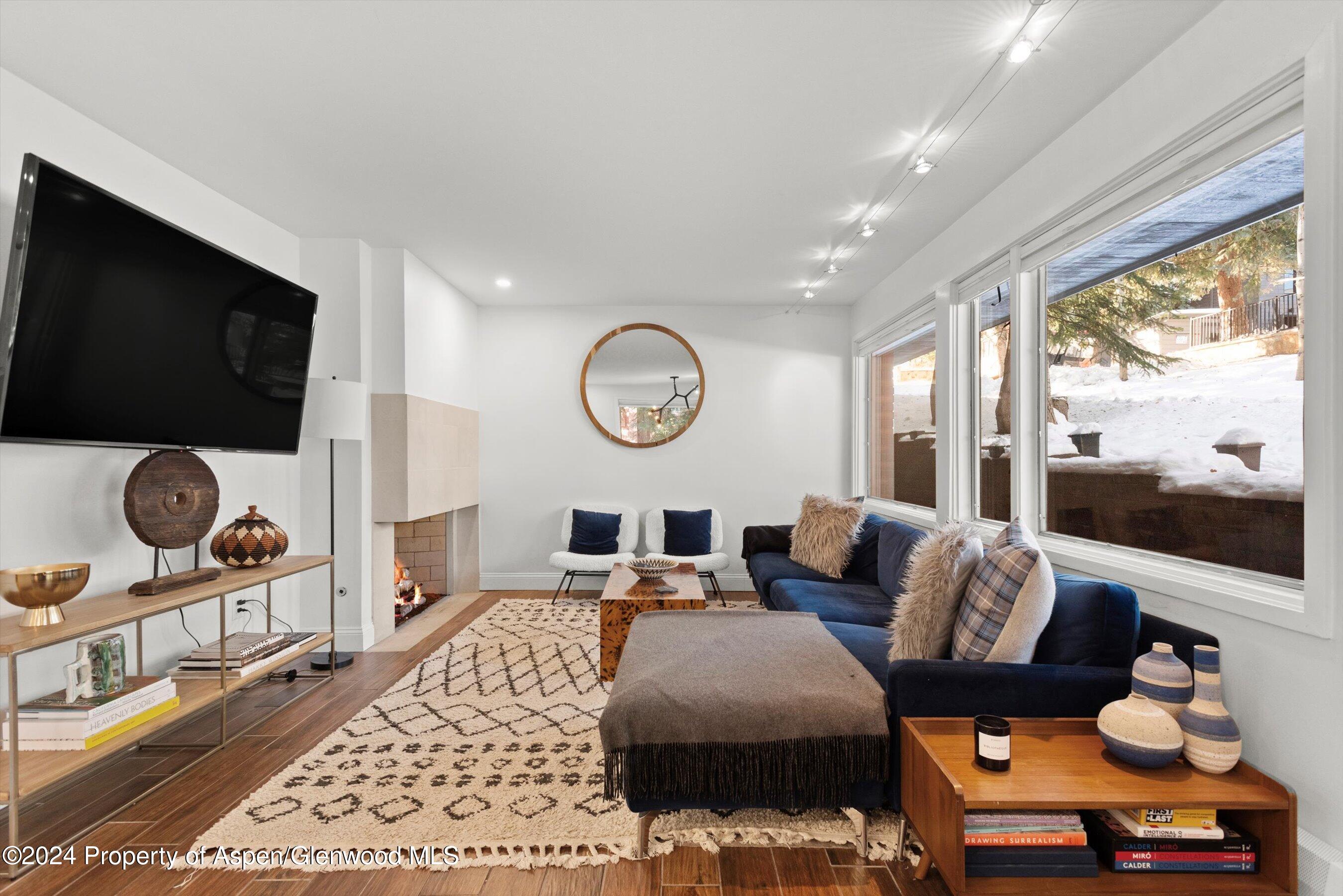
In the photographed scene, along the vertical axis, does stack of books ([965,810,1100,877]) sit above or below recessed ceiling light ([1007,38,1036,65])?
below

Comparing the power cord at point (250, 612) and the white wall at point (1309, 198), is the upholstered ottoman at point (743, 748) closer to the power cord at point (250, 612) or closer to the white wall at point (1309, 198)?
the white wall at point (1309, 198)

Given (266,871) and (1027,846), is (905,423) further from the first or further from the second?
(266,871)

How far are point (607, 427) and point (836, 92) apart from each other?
3874mm

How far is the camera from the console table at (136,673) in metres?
1.90

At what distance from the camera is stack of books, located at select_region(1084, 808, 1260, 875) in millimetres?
1669

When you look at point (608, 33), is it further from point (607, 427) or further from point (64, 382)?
point (607, 427)

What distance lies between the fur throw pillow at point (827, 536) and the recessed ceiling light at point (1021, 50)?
281 centimetres

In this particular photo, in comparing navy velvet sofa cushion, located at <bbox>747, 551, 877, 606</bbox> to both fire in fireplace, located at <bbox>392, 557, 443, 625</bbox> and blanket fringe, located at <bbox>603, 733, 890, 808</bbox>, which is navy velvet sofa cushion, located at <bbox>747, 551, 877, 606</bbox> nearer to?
blanket fringe, located at <bbox>603, 733, 890, 808</bbox>

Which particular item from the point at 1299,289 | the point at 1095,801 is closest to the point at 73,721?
the point at 1095,801

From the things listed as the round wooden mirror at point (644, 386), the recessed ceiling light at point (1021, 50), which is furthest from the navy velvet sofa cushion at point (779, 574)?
the recessed ceiling light at point (1021, 50)

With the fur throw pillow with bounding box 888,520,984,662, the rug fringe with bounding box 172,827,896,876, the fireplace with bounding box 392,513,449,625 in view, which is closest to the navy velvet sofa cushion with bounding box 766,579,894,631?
the fur throw pillow with bounding box 888,520,984,662

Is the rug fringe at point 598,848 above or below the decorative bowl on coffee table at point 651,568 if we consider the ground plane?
below

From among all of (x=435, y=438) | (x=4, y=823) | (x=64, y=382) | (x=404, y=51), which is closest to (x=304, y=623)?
(x=435, y=438)

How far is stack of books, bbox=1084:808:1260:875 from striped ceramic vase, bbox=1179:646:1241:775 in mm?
153
